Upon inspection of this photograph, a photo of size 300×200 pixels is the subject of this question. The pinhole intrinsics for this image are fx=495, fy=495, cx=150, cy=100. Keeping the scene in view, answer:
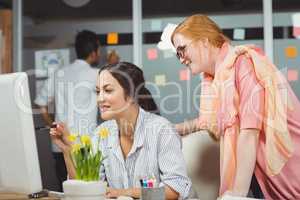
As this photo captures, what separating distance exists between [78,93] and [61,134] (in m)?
2.09

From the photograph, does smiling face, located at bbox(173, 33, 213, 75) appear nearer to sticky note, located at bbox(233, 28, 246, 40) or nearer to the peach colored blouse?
the peach colored blouse

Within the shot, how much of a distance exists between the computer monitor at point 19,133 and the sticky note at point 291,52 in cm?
303

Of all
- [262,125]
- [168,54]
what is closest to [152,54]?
[168,54]

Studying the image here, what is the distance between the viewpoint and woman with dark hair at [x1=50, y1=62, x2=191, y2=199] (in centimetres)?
195

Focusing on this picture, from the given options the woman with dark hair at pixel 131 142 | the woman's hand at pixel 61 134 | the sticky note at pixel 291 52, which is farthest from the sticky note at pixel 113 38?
the woman's hand at pixel 61 134

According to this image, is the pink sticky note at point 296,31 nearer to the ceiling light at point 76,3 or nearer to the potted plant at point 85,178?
the ceiling light at point 76,3

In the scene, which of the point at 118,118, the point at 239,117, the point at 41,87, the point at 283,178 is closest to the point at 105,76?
the point at 118,118

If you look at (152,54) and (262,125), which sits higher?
(152,54)

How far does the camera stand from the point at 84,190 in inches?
57.2

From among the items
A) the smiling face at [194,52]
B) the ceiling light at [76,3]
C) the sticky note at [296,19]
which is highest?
the ceiling light at [76,3]

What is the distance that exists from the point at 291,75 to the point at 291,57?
15cm

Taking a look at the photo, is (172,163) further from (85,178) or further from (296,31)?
(296,31)

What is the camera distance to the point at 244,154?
1.76m

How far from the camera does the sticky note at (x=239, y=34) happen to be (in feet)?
13.9
